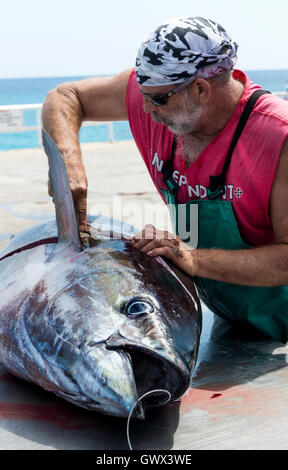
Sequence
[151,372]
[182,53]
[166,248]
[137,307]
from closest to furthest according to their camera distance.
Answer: [151,372], [137,307], [166,248], [182,53]

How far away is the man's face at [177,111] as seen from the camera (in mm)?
2523

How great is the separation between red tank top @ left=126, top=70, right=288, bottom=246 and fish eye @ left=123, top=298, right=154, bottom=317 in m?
0.80

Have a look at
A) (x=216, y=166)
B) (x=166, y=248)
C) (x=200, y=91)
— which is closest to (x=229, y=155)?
(x=216, y=166)

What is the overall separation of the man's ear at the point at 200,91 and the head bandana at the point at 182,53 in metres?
0.03

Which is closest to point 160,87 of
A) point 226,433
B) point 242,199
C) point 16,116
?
point 242,199

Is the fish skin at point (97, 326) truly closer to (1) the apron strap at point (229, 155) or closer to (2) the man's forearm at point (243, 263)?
(2) the man's forearm at point (243, 263)

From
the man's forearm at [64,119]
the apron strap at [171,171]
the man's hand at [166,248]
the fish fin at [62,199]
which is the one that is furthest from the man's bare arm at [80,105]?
the man's hand at [166,248]

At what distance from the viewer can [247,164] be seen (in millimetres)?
2578

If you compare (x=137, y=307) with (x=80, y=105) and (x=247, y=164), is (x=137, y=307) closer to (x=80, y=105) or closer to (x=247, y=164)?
(x=247, y=164)

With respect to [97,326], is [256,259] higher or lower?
lower

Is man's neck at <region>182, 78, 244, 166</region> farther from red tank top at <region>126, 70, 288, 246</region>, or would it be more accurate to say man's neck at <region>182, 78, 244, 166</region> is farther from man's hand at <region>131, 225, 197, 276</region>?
man's hand at <region>131, 225, 197, 276</region>

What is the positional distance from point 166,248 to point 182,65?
0.73 m

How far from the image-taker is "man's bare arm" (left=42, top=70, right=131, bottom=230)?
307 cm
